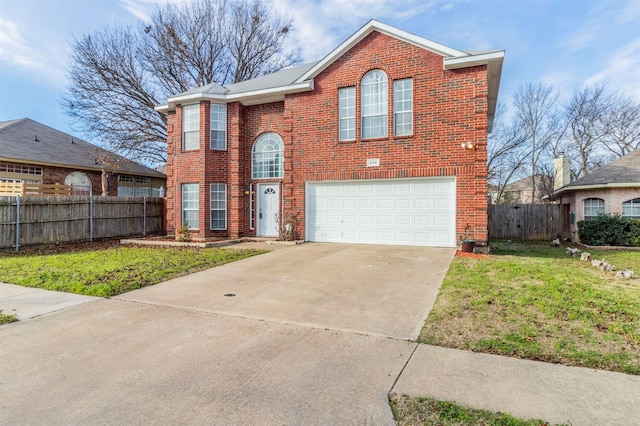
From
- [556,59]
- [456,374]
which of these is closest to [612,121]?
[556,59]

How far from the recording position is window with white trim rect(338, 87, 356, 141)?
495 inches

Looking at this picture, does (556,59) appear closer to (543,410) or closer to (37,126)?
(543,410)

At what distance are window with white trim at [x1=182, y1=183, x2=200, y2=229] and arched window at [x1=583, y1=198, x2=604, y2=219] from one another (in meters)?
16.4

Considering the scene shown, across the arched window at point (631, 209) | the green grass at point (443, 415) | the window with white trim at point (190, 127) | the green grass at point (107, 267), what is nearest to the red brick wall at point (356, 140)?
the window with white trim at point (190, 127)

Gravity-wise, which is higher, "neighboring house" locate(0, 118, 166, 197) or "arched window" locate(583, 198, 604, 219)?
"neighboring house" locate(0, 118, 166, 197)

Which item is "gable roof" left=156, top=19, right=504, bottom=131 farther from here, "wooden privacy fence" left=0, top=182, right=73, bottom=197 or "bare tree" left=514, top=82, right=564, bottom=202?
"bare tree" left=514, top=82, right=564, bottom=202

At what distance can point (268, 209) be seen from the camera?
14.3 m

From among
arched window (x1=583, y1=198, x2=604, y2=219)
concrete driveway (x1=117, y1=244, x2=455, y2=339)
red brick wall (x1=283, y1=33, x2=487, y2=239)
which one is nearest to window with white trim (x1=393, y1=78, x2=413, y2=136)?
red brick wall (x1=283, y1=33, x2=487, y2=239)

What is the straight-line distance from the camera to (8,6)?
11164 millimetres

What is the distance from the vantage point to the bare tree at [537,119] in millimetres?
28062

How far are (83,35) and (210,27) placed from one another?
309 inches

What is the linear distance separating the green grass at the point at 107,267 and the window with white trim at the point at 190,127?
15.9 ft

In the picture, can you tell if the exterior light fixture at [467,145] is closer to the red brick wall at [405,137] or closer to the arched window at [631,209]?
the red brick wall at [405,137]

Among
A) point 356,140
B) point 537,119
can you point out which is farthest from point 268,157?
point 537,119
